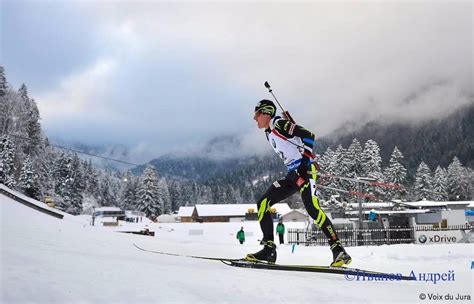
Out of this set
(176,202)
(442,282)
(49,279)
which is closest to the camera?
(49,279)

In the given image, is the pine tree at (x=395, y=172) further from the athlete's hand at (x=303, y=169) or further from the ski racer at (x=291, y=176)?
the athlete's hand at (x=303, y=169)

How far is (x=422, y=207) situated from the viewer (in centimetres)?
→ 4025

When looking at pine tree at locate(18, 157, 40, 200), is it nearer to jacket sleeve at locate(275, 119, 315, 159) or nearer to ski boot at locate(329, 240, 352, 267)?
jacket sleeve at locate(275, 119, 315, 159)

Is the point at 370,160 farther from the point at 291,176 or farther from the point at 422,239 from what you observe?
the point at 291,176

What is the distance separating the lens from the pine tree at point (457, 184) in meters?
85.6

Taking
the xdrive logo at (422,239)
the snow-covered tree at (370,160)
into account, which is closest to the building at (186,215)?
the snow-covered tree at (370,160)

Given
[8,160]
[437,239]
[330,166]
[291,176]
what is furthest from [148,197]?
[291,176]

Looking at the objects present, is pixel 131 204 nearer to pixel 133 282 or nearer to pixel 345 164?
pixel 345 164

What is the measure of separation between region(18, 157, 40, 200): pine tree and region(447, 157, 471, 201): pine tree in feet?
273

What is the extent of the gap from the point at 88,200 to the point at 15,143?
66754 mm

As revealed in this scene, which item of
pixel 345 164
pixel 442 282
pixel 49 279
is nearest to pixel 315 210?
pixel 442 282

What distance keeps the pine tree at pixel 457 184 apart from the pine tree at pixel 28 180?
83.2 meters

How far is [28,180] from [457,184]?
85.8 meters

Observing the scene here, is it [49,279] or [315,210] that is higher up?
[315,210]
